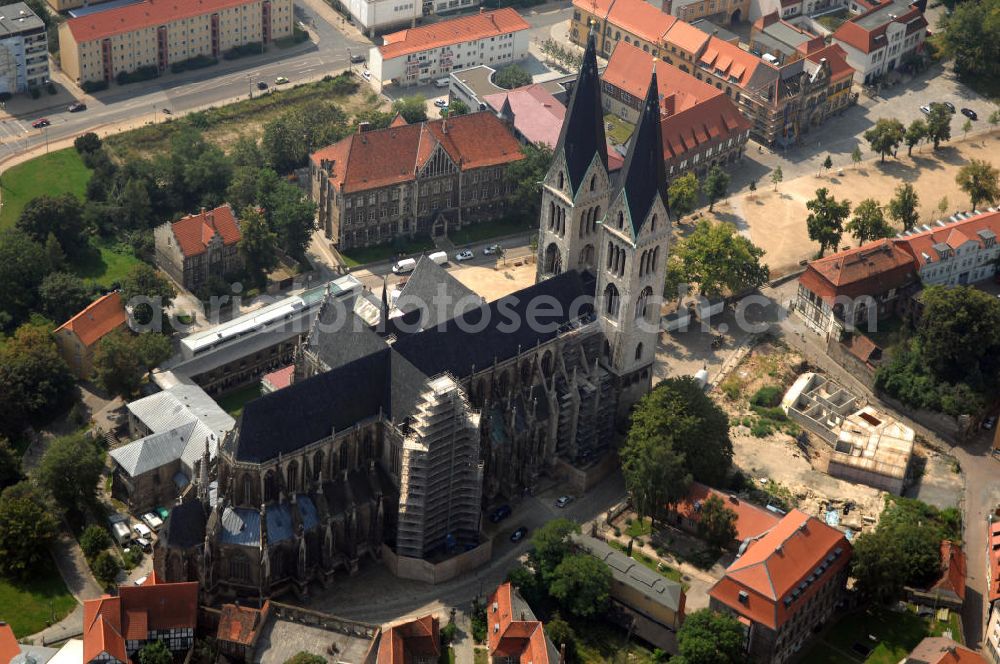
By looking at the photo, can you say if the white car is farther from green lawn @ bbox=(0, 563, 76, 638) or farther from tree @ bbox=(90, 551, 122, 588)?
green lawn @ bbox=(0, 563, 76, 638)

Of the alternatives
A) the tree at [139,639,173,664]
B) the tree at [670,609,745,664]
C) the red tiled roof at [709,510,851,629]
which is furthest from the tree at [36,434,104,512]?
the red tiled roof at [709,510,851,629]

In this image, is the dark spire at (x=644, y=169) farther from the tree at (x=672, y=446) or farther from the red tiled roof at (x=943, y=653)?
the red tiled roof at (x=943, y=653)

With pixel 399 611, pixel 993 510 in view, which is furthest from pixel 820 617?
pixel 399 611

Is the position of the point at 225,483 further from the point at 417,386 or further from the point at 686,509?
the point at 686,509

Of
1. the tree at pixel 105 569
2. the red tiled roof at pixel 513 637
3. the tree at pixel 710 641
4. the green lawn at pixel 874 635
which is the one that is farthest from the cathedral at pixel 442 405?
the green lawn at pixel 874 635

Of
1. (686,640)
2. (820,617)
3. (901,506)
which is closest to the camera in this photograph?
(686,640)

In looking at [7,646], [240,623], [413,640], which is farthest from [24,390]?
[413,640]
